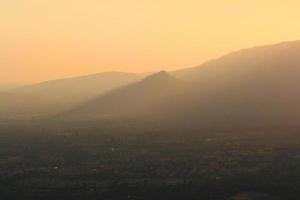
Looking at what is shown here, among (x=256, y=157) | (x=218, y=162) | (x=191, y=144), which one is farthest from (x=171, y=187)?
(x=191, y=144)

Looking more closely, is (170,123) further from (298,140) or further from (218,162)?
(218,162)

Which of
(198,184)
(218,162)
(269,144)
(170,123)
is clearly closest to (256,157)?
(218,162)

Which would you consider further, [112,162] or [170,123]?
[170,123]

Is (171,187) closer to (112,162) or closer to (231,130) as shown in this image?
(112,162)

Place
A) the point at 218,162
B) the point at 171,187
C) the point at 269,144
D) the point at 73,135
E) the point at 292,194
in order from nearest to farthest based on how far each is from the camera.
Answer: the point at 292,194 < the point at 171,187 < the point at 218,162 < the point at 269,144 < the point at 73,135

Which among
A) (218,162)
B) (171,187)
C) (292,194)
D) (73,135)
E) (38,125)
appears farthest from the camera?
(38,125)

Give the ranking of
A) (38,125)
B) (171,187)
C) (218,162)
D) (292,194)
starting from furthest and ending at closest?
(38,125) → (218,162) → (171,187) → (292,194)

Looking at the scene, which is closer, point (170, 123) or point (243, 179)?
point (243, 179)

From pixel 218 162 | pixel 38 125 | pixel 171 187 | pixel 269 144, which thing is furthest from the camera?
pixel 38 125
